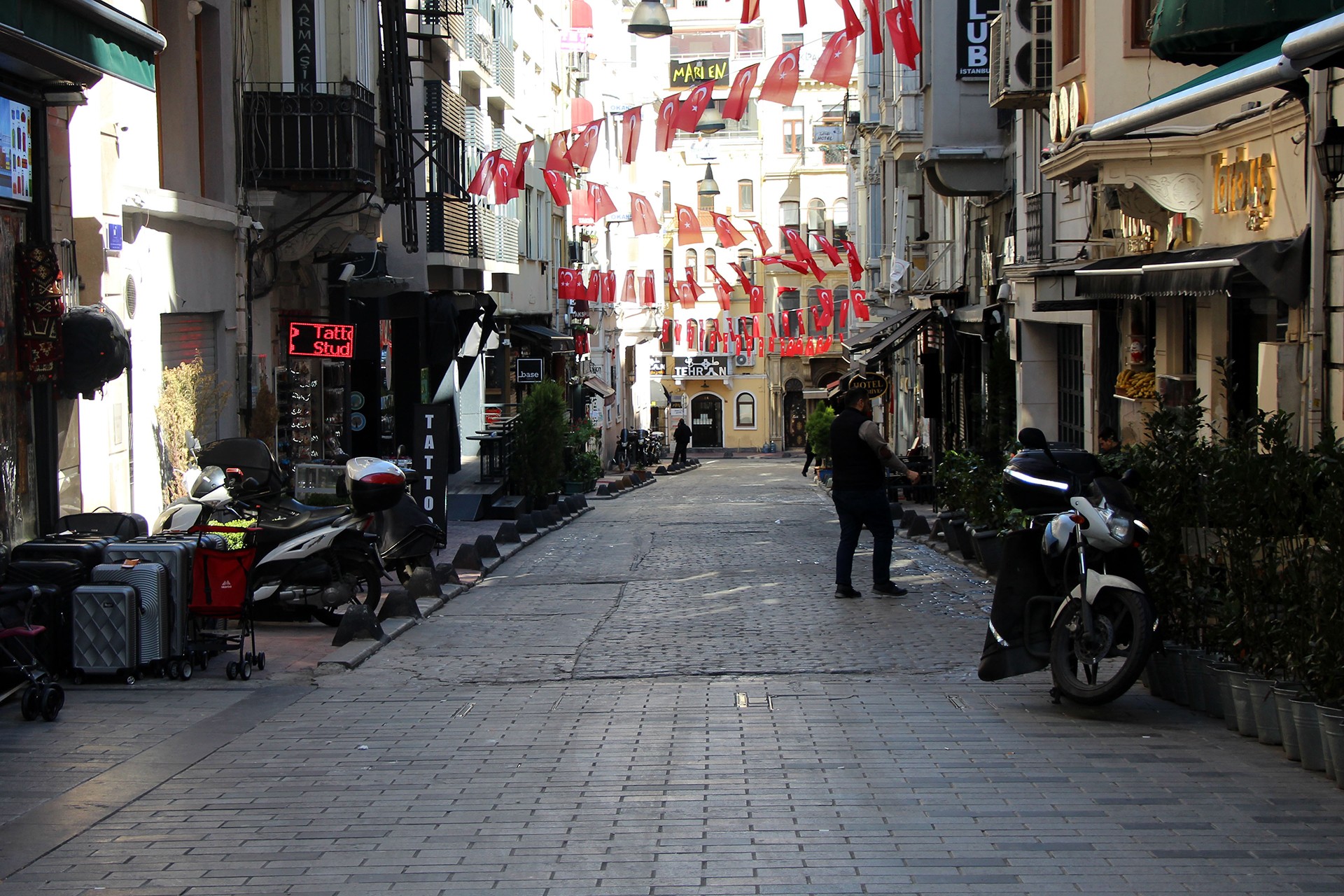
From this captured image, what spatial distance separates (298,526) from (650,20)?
1482 cm

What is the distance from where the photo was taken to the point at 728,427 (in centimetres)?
7525

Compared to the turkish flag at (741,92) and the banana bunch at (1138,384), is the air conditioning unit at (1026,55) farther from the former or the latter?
the banana bunch at (1138,384)

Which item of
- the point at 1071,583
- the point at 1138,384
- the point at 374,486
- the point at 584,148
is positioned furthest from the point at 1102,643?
the point at 584,148

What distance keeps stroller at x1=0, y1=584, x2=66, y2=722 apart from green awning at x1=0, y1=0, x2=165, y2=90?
322 centimetres

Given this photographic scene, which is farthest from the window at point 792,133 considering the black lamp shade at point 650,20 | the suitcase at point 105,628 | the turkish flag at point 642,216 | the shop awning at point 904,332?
the suitcase at point 105,628

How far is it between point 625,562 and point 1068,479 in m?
9.18

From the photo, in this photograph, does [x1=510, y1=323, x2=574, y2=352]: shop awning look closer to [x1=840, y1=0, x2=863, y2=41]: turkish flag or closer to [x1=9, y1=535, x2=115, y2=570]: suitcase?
[x1=840, y1=0, x2=863, y2=41]: turkish flag

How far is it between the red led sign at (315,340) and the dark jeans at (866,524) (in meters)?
8.05

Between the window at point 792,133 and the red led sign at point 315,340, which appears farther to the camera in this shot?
the window at point 792,133

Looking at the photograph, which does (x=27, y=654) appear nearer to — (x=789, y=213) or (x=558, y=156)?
(x=558, y=156)

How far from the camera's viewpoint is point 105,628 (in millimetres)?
8734

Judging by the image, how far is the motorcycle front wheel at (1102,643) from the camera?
7.27 meters

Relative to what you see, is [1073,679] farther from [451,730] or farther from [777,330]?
[777,330]

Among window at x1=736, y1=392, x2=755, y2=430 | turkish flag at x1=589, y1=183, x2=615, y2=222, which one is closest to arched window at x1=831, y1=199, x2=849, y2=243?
window at x1=736, y1=392, x2=755, y2=430
